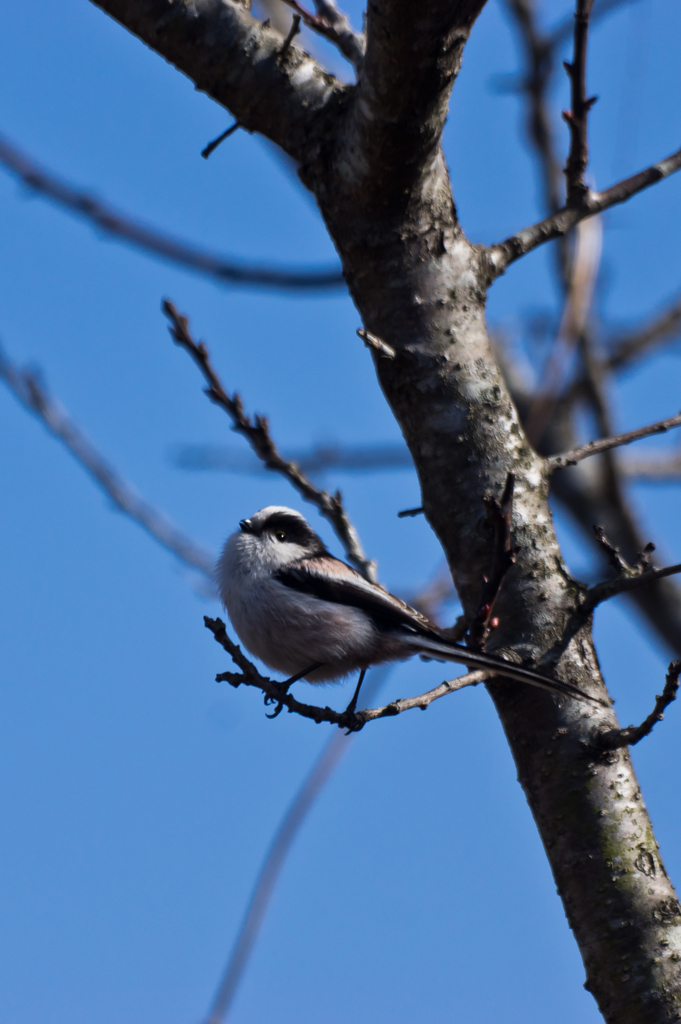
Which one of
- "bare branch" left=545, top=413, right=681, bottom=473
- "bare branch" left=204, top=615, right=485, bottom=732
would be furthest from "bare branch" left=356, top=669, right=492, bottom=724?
"bare branch" left=545, top=413, right=681, bottom=473

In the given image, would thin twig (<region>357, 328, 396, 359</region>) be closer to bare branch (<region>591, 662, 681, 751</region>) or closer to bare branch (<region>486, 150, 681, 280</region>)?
bare branch (<region>486, 150, 681, 280</region>)

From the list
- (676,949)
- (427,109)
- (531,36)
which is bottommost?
(676,949)

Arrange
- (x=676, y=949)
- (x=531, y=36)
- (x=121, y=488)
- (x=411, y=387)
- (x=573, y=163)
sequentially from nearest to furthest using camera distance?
1. (x=676, y=949)
2. (x=411, y=387)
3. (x=573, y=163)
4. (x=121, y=488)
5. (x=531, y=36)

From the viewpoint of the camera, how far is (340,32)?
3297 millimetres

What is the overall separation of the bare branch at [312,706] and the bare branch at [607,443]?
2.54 feet

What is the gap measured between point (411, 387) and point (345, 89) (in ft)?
3.17

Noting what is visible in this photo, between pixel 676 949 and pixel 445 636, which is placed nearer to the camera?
pixel 676 949

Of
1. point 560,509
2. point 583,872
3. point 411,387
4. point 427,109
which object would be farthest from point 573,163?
point 560,509

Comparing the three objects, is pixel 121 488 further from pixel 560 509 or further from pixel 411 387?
pixel 560 509

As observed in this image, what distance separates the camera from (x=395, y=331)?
266cm

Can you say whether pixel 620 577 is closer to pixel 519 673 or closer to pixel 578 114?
pixel 519 673

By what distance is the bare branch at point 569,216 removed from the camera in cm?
281

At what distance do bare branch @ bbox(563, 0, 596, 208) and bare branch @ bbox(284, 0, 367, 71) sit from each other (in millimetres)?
884

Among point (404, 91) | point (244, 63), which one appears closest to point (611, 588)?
point (404, 91)
